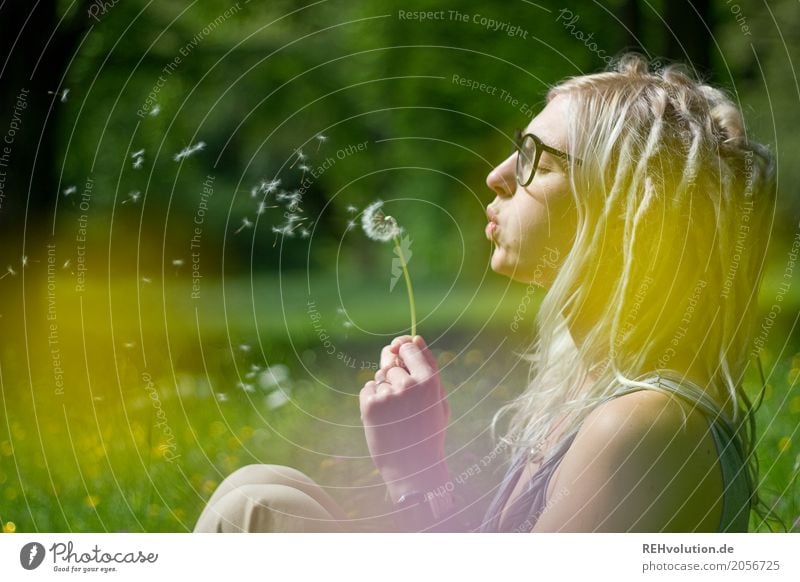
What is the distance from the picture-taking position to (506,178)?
4.05ft

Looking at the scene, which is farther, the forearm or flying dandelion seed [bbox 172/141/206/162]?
flying dandelion seed [bbox 172/141/206/162]

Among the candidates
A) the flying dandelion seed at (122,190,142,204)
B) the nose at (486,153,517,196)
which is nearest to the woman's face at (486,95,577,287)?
the nose at (486,153,517,196)

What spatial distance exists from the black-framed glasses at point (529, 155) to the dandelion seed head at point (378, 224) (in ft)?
1.64

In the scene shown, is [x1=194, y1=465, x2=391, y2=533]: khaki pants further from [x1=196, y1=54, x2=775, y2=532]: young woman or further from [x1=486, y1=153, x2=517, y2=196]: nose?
[x1=486, y1=153, x2=517, y2=196]: nose

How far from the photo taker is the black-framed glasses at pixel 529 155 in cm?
116

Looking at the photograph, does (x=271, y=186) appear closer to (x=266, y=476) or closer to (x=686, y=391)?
(x=266, y=476)

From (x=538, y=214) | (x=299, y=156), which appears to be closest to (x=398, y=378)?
(x=538, y=214)

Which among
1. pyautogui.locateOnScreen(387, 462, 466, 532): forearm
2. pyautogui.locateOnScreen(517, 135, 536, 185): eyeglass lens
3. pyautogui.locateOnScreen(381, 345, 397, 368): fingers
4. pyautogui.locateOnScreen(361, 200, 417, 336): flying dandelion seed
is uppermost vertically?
Answer: pyautogui.locateOnScreen(361, 200, 417, 336): flying dandelion seed

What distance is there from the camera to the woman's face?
1167mm

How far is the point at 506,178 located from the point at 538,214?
0.24ft

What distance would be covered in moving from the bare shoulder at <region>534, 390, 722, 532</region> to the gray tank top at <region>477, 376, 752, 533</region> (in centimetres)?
1
